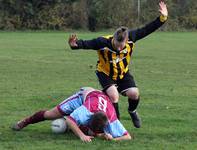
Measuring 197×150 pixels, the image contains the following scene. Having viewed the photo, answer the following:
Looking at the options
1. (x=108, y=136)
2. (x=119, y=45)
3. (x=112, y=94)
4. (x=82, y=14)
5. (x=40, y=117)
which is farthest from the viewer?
(x=82, y=14)

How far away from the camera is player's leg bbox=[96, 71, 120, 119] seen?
857cm

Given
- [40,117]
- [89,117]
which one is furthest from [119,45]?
[40,117]

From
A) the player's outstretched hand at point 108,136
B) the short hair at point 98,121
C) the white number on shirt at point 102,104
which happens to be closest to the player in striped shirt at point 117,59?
the white number on shirt at point 102,104

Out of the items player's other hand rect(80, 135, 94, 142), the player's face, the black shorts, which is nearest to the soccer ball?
player's other hand rect(80, 135, 94, 142)

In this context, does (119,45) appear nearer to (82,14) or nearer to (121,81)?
(121,81)

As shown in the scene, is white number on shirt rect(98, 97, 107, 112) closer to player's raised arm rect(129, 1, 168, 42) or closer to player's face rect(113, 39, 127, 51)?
player's face rect(113, 39, 127, 51)

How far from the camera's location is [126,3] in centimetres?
5803

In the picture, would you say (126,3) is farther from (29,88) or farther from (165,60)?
(29,88)

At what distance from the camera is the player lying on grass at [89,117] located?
24.9ft

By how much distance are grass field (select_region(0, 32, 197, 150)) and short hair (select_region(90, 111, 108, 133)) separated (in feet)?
0.76

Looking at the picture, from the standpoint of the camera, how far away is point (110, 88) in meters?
8.65

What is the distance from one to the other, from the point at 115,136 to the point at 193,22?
52.4m

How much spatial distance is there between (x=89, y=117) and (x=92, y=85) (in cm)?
662

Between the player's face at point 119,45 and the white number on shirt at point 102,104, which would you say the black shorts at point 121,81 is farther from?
the white number on shirt at point 102,104
